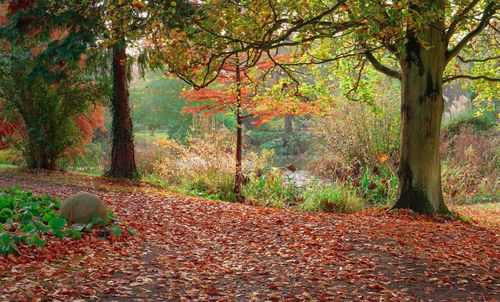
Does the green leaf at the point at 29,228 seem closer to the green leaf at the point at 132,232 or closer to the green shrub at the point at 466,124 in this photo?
the green leaf at the point at 132,232

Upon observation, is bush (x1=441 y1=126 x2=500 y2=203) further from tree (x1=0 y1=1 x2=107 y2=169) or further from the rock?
the rock

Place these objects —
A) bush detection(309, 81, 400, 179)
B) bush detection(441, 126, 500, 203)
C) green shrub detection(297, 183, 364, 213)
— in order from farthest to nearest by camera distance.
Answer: bush detection(309, 81, 400, 179) → bush detection(441, 126, 500, 203) → green shrub detection(297, 183, 364, 213)

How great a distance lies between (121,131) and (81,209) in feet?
22.6

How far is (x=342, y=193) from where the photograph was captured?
35.0 ft

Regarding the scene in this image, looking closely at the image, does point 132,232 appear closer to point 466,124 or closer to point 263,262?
point 263,262

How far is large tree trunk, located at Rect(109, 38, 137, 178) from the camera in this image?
41.0ft

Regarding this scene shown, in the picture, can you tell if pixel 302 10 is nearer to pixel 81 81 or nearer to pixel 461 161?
pixel 81 81

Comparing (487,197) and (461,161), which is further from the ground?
(461,161)

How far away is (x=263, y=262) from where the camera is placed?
5641mm

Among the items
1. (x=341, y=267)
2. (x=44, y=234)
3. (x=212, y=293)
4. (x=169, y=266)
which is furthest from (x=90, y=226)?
(x=341, y=267)

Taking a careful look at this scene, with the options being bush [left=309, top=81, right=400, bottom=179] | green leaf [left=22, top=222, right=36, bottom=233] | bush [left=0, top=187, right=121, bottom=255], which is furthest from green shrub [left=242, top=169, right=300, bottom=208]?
green leaf [left=22, top=222, right=36, bottom=233]

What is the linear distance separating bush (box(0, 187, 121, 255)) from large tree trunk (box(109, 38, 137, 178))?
596 cm

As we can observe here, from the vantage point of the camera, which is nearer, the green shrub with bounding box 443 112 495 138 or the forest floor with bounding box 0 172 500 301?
the forest floor with bounding box 0 172 500 301

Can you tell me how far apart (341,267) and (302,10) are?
10.4 feet
